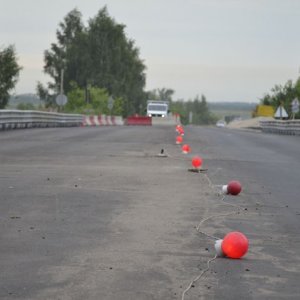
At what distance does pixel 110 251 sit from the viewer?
22.2ft

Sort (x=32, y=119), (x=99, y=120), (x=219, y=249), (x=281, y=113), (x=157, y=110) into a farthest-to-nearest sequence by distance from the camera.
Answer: (x=157, y=110) < (x=99, y=120) < (x=281, y=113) < (x=32, y=119) < (x=219, y=249)

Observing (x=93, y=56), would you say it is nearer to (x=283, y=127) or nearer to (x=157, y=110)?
(x=157, y=110)

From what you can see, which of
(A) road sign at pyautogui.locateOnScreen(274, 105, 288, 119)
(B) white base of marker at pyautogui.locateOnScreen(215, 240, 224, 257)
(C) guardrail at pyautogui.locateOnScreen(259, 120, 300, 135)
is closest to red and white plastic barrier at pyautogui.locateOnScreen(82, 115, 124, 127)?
(C) guardrail at pyautogui.locateOnScreen(259, 120, 300, 135)

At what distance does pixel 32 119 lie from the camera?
4244 centimetres

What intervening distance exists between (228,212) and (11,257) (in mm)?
3662

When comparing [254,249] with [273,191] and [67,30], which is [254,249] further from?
[67,30]

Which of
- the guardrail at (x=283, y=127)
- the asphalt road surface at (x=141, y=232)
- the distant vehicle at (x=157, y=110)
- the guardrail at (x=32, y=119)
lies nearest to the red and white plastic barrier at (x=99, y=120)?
the guardrail at (x=32, y=119)

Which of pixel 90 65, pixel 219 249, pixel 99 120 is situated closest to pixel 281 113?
pixel 99 120

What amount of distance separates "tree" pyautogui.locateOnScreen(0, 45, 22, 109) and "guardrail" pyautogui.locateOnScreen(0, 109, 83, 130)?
1801 cm

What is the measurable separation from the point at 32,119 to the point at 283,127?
54.2ft

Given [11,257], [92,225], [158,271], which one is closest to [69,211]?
[92,225]

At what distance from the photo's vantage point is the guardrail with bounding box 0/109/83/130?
117ft

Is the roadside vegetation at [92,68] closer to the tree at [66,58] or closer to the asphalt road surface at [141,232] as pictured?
the tree at [66,58]

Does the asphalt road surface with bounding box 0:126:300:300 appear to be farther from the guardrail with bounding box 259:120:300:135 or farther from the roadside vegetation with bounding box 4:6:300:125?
the roadside vegetation with bounding box 4:6:300:125
